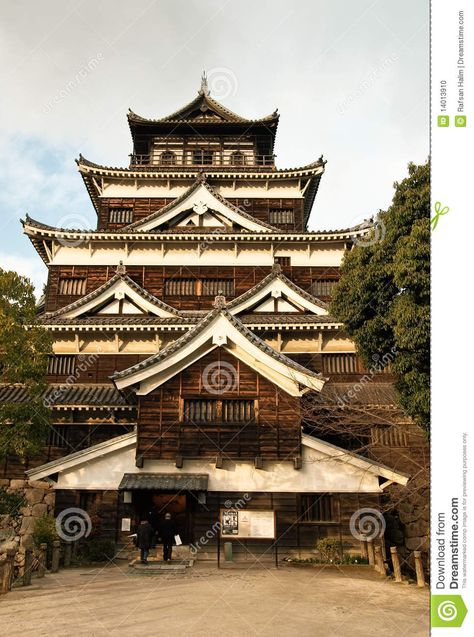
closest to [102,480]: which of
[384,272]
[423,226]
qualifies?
[384,272]

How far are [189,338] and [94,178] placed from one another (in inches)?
590

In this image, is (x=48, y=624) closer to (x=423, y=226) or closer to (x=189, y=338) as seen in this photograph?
(x=189, y=338)

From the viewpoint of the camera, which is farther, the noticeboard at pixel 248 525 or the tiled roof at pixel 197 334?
the tiled roof at pixel 197 334

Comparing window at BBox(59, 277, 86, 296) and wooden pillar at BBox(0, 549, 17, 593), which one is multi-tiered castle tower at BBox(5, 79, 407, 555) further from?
wooden pillar at BBox(0, 549, 17, 593)

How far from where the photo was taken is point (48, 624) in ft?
27.9

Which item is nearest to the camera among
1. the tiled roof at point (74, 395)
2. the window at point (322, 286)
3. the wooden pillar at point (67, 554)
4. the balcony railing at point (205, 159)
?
the wooden pillar at point (67, 554)

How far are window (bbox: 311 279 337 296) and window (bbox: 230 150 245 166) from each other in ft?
30.6

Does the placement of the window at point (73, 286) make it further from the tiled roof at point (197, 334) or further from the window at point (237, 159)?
the window at point (237, 159)

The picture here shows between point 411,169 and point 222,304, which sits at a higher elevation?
point 411,169

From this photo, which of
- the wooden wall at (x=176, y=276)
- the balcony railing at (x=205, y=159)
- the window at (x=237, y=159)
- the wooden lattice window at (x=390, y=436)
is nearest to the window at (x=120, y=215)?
the balcony railing at (x=205, y=159)

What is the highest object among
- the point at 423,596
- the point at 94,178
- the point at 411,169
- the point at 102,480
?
the point at 94,178

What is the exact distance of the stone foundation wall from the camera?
17547 mm

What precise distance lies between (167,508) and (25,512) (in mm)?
6132

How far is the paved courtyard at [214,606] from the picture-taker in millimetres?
8234
